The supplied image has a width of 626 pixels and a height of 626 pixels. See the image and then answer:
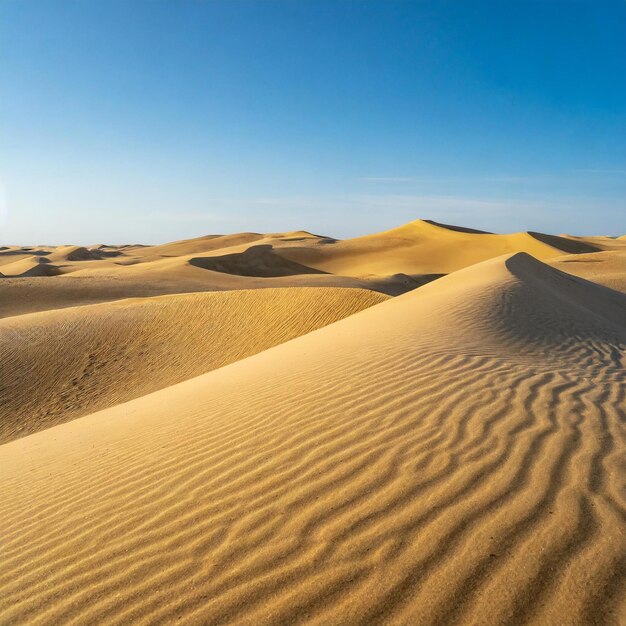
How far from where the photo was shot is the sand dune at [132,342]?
469 inches

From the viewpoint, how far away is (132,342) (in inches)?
598

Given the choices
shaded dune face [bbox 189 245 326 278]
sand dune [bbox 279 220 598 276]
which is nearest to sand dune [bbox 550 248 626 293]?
sand dune [bbox 279 220 598 276]

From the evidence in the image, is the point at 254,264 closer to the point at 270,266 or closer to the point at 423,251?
the point at 270,266

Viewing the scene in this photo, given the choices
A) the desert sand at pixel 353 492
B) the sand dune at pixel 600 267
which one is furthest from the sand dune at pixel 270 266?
the desert sand at pixel 353 492

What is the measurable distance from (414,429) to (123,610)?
2.36 m

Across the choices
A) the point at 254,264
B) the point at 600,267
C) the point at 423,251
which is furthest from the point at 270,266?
the point at 600,267

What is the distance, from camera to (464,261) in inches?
1967

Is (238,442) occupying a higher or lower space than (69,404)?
higher

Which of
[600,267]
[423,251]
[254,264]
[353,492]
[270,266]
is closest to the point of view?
[353,492]

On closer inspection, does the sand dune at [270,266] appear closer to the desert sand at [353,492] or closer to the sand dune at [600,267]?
the sand dune at [600,267]

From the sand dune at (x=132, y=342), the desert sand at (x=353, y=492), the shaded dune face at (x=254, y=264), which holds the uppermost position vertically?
the desert sand at (x=353, y=492)

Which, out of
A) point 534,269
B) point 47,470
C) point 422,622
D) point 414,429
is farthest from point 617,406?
point 534,269

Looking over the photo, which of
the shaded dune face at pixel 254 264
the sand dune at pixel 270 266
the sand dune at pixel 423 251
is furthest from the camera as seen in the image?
the sand dune at pixel 423 251

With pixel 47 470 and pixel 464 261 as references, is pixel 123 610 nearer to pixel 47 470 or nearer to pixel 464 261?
pixel 47 470
